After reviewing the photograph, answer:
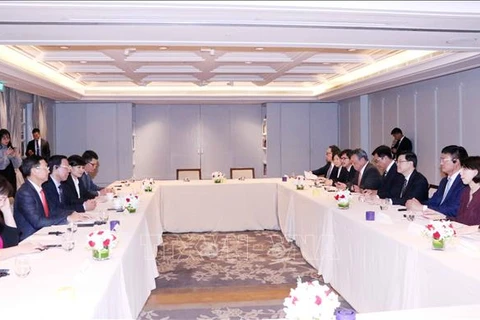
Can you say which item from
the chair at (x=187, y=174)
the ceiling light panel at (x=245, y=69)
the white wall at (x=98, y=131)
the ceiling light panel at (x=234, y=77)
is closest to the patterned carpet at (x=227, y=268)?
the chair at (x=187, y=174)

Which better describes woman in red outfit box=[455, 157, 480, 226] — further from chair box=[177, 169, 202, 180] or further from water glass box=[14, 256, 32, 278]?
chair box=[177, 169, 202, 180]

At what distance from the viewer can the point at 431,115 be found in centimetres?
804

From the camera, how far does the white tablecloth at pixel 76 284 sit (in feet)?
6.91

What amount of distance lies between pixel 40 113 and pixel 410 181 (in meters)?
7.96

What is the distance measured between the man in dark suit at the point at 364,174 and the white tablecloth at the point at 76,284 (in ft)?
10.8

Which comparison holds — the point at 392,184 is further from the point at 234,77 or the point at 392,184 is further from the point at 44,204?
the point at 234,77

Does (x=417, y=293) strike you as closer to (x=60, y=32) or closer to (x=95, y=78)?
(x=60, y=32)

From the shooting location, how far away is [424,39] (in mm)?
4359

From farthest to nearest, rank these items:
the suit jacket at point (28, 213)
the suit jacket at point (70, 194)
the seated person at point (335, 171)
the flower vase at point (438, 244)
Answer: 1. the seated person at point (335, 171)
2. the suit jacket at point (70, 194)
3. the suit jacket at point (28, 213)
4. the flower vase at point (438, 244)

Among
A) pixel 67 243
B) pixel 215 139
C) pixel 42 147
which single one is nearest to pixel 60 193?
pixel 67 243

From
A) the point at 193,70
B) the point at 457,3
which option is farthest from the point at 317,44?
the point at 193,70

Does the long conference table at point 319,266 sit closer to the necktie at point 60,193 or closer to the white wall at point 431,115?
the necktie at point 60,193

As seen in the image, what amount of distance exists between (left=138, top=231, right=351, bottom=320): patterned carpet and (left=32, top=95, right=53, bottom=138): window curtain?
4572 millimetres

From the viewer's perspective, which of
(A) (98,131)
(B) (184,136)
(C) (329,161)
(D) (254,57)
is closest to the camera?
(D) (254,57)
